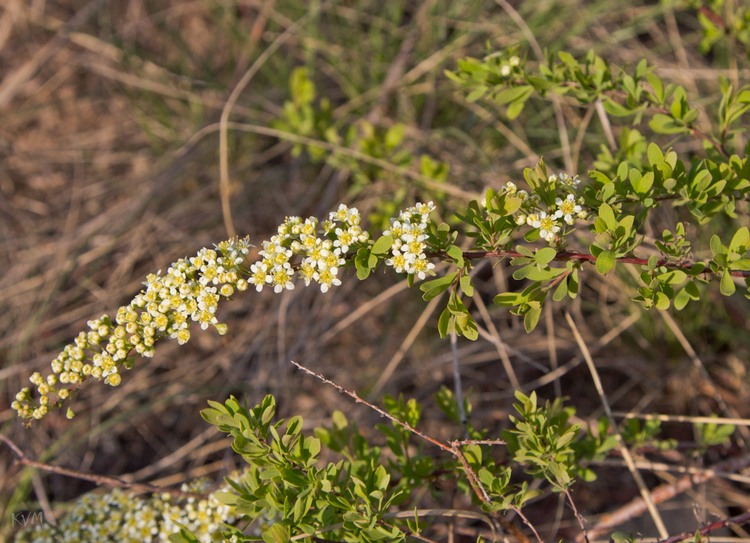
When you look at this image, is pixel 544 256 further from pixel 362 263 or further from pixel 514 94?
pixel 514 94

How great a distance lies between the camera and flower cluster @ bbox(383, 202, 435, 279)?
1.48m

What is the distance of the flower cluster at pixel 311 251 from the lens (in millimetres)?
1520

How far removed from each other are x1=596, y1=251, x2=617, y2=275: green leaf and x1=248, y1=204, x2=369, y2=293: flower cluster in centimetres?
49

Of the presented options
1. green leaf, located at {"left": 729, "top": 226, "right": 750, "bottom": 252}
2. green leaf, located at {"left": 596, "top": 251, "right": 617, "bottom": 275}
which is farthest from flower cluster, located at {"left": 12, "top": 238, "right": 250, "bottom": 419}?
green leaf, located at {"left": 729, "top": 226, "right": 750, "bottom": 252}

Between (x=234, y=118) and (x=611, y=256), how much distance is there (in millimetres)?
2564

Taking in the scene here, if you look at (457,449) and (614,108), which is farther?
(614,108)

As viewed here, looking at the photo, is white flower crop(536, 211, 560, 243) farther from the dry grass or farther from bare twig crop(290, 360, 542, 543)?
the dry grass

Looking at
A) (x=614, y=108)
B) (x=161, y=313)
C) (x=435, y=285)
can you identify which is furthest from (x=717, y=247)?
(x=161, y=313)

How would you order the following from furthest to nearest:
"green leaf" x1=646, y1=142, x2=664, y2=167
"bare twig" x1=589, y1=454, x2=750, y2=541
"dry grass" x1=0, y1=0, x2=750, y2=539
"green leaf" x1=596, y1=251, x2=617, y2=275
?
"dry grass" x1=0, y1=0, x2=750, y2=539 < "bare twig" x1=589, y1=454, x2=750, y2=541 < "green leaf" x1=646, y1=142, x2=664, y2=167 < "green leaf" x1=596, y1=251, x2=617, y2=275

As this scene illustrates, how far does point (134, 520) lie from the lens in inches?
75.3

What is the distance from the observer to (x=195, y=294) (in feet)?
5.18

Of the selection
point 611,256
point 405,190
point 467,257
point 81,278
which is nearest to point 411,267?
point 467,257

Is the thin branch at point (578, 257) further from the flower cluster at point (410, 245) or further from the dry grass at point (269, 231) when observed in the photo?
the dry grass at point (269, 231)

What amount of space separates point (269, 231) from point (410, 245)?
222cm
